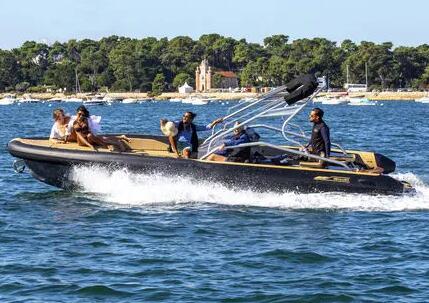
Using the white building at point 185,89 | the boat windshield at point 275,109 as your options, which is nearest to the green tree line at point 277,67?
the white building at point 185,89

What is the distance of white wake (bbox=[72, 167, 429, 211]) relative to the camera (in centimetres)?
1617

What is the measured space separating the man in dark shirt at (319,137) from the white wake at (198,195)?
1193mm

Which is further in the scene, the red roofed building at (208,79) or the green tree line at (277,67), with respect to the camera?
the red roofed building at (208,79)

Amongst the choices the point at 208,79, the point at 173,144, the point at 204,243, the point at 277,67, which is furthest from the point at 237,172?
the point at 208,79

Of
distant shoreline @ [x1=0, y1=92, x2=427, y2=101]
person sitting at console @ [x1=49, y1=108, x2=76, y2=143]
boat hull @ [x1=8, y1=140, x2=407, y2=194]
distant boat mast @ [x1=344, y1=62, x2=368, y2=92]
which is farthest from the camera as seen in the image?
distant boat mast @ [x1=344, y1=62, x2=368, y2=92]

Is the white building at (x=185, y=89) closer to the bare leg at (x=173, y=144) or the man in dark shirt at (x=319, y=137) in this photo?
the bare leg at (x=173, y=144)

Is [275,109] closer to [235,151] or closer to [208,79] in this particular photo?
[235,151]

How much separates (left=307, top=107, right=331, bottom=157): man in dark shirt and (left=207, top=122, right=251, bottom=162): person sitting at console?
122 cm

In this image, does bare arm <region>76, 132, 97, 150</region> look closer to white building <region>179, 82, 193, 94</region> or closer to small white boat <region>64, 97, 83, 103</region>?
small white boat <region>64, 97, 83, 103</region>

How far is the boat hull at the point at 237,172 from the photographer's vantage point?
16328 millimetres

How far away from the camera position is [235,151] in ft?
56.2

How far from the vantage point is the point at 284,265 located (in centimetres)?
1234

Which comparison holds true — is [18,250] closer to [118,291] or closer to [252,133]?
[118,291]

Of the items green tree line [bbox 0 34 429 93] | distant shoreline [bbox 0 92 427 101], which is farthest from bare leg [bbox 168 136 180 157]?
green tree line [bbox 0 34 429 93]
